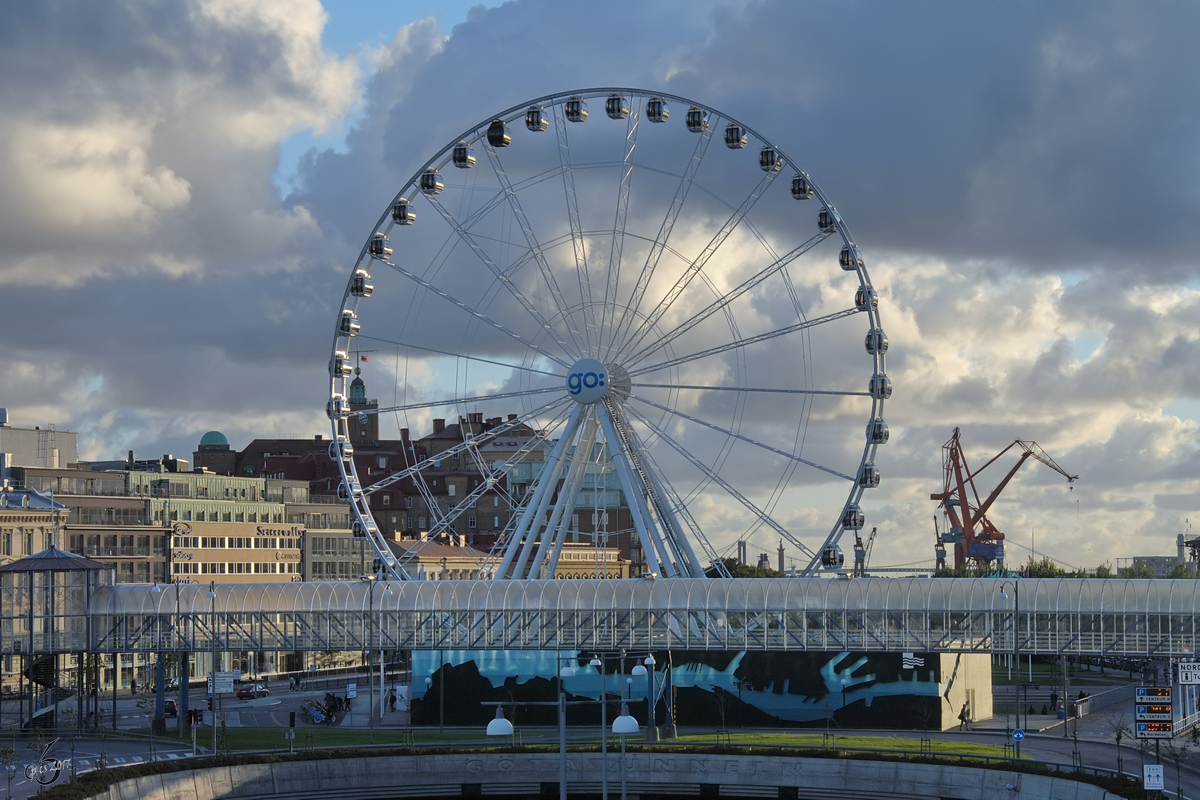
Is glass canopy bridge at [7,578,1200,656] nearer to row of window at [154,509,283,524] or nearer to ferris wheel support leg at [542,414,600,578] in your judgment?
ferris wheel support leg at [542,414,600,578]

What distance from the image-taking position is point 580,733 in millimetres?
99250

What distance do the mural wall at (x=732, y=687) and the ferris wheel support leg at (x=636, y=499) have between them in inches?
234

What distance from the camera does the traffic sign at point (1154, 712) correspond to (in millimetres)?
72562

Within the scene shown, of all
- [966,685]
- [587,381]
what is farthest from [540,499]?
[966,685]

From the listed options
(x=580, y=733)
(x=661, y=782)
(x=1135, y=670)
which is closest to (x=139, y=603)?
(x=580, y=733)

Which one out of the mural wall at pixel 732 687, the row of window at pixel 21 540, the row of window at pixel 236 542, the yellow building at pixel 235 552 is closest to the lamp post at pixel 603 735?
the mural wall at pixel 732 687

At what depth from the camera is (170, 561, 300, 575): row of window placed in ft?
571

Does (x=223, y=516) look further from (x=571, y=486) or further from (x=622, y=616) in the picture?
(x=622, y=616)

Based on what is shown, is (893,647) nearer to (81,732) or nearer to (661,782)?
(661,782)

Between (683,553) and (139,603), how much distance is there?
32.9 meters

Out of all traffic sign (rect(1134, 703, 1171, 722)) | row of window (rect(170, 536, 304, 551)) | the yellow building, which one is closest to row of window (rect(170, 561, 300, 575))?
the yellow building

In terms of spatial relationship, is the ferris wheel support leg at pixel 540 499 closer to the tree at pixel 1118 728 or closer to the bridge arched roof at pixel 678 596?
the bridge arched roof at pixel 678 596

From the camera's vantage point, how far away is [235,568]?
183500 millimetres

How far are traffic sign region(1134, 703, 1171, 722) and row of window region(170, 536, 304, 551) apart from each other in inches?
4609
